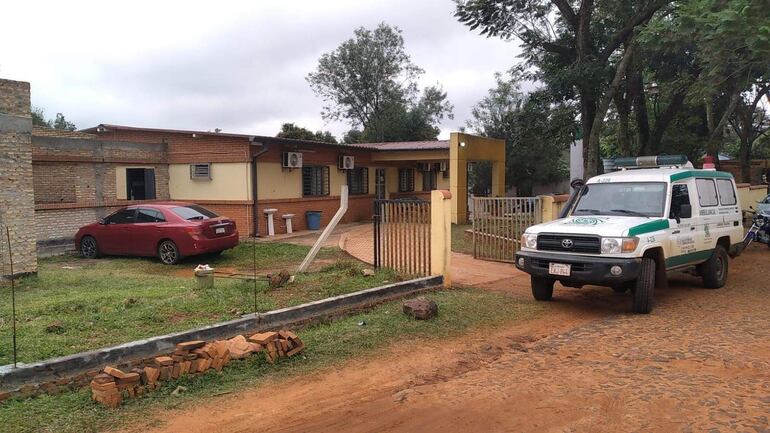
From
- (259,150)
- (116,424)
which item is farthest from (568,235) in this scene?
(259,150)

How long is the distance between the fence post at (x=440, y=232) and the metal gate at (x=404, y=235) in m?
0.13

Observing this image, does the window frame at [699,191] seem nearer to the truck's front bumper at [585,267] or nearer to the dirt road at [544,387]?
the dirt road at [544,387]

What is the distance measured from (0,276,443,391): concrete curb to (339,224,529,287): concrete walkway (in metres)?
2.01

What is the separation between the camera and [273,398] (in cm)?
461

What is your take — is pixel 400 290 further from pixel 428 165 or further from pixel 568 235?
pixel 428 165

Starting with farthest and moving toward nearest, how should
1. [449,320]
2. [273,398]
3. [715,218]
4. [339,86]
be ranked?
[339,86] < [715,218] < [449,320] < [273,398]

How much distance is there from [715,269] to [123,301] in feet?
29.9

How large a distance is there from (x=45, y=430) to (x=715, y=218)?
963 cm

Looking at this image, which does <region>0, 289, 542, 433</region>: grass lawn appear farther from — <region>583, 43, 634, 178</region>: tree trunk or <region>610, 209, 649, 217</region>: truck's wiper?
<region>583, 43, 634, 178</region>: tree trunk

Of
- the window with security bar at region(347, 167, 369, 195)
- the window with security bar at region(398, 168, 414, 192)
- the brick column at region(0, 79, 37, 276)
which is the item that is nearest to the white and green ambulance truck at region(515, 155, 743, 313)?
the brick column at region(0, 79, 37, 276)

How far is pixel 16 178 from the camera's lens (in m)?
9.64

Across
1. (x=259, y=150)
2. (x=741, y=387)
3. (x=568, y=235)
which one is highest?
(x=259, y=150)

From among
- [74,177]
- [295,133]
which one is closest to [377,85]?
[295,133]

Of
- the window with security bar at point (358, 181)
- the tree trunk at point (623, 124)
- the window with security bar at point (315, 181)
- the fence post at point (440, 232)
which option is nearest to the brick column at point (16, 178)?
the fence post at point (440, 232)
